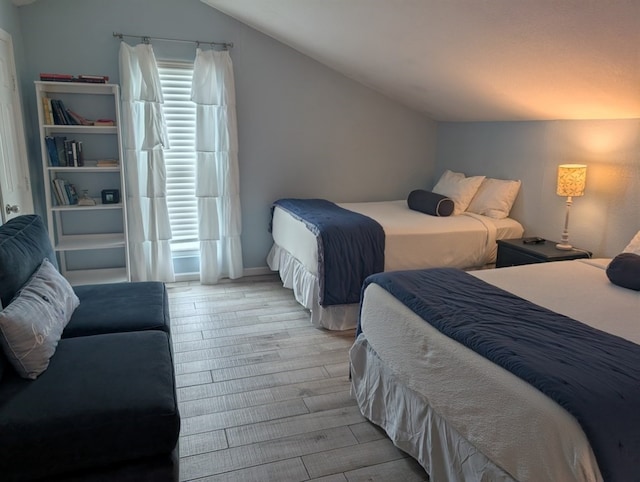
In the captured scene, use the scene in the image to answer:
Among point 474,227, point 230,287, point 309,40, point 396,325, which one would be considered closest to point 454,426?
point 396,325

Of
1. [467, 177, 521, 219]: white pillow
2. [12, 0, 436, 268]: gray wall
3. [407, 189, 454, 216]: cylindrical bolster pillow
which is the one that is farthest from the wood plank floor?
[467, 177, 521, 219]: white pillow

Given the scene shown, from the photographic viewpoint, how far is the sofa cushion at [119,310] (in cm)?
231

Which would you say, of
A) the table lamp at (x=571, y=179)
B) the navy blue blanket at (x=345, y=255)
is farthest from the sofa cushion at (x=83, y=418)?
the table lamp at (x=571, y=179)

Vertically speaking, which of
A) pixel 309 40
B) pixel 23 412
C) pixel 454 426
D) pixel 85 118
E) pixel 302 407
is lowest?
pixel 302 407

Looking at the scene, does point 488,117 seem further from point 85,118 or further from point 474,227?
point 85,118

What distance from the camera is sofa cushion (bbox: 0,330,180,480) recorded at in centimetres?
152

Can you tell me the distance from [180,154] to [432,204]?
92.9 inches

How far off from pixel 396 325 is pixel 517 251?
1.73 metres

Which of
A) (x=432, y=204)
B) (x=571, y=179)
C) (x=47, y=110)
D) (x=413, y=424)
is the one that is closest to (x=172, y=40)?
(x=47, y=110)

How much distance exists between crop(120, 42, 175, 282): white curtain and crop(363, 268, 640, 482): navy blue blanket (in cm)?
257

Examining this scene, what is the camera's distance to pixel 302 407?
2512mm

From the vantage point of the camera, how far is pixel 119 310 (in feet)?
8.15

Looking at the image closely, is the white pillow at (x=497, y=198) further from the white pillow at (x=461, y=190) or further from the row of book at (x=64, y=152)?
the row of book at (x=64, y=152)

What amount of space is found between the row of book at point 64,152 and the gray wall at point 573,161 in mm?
3530
